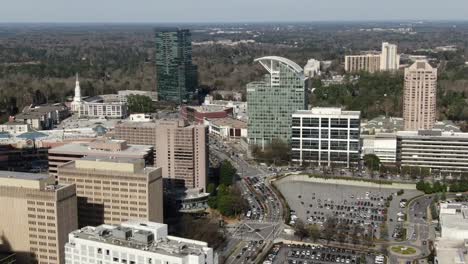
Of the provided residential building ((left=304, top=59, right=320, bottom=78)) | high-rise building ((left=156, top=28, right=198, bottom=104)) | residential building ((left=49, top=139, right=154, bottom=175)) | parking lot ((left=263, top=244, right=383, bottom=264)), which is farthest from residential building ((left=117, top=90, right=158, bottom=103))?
parking lot ((left=263, top=244, right=383, bottom=264))

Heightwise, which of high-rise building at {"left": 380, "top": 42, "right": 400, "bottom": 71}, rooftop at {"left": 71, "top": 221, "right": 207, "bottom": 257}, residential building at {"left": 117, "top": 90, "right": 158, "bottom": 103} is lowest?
residential building at {"left": 117, "top": 90, "right": 158, "bottom": 103}

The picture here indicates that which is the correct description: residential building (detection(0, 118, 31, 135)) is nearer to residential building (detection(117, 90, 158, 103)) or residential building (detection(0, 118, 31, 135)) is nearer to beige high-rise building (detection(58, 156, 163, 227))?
residential building (detection(117, 90, 158, 103))

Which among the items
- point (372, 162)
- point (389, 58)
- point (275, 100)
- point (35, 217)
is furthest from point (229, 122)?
point (389, 58)

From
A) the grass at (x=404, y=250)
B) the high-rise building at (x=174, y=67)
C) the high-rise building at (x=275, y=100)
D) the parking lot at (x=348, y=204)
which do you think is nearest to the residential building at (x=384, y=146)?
the parking lot at (x=348, y=204)

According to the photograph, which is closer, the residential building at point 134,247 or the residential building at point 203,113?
the residential building at point 134,247

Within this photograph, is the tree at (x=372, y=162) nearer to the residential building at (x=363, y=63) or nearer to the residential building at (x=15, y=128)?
the residential building at (x=15, y=128)

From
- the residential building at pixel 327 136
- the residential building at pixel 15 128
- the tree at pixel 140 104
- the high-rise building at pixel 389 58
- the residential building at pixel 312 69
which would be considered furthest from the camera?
the residential building at pixel 312 69
